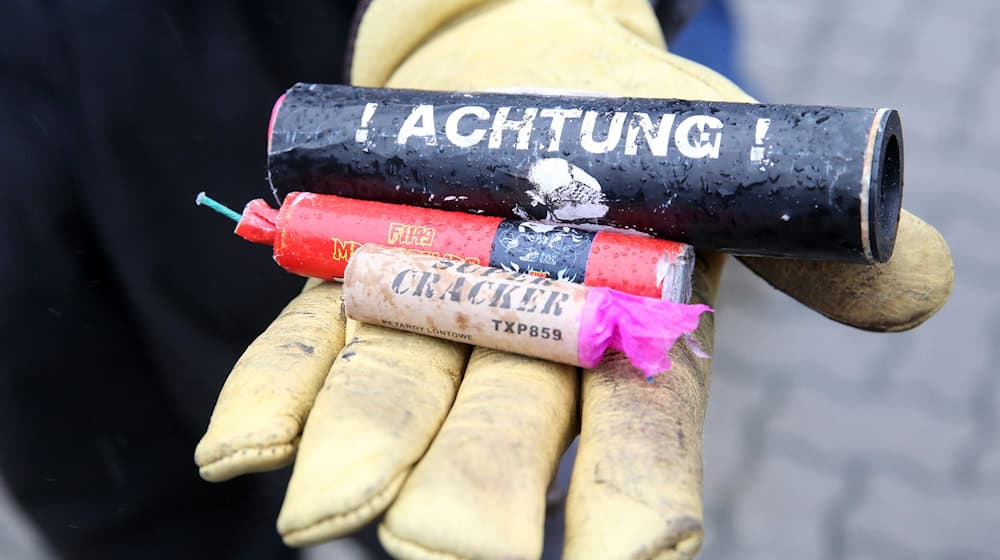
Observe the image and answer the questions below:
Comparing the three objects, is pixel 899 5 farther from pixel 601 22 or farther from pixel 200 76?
pixel 200 76

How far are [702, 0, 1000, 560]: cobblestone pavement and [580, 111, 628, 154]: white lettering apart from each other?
73.1 inches

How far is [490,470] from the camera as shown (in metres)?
1.28

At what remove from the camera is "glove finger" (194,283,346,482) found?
52.7 inches

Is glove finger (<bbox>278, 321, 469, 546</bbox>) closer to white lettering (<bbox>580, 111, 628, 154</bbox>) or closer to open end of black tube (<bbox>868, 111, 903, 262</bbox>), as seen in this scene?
white lettering (<bbox>580, 111, 628, 154</bbox>)

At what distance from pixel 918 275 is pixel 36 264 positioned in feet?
5.62

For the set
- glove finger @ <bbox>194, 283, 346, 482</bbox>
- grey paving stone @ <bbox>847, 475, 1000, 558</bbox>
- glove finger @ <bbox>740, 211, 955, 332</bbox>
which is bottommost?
glove finger @ <bbox>194, 283, 346, 482</bbox>

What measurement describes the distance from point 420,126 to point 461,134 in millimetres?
80

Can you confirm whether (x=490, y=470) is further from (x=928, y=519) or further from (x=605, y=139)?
(x=928, y=519)

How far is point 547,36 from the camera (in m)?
1.96

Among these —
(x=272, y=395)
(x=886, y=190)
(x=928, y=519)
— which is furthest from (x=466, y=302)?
(x=928, y=519)

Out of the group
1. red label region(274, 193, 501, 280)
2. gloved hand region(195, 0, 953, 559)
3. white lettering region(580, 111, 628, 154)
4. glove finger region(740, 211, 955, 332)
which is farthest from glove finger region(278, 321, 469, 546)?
glove finger region(740, 211, 955, 332)

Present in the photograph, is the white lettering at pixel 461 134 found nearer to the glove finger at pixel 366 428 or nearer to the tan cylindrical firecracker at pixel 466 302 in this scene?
the tan cylindrical firecracker at pixel 466 302

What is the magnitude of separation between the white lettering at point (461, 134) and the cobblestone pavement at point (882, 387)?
1.89 m

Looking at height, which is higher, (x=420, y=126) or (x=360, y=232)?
(x=420, y=126)
